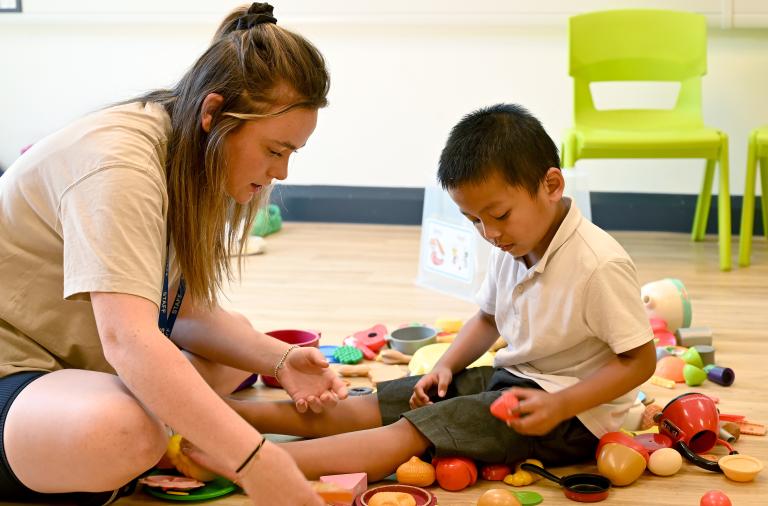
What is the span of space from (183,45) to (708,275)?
2.01m

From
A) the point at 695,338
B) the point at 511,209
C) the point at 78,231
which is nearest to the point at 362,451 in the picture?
the point at 511,209

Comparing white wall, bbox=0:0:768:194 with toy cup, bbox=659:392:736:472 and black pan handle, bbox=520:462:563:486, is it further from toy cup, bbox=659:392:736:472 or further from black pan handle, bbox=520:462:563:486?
black pan handle, bbox=520:462:563:486

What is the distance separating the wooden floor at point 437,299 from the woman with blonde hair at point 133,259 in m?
0.22

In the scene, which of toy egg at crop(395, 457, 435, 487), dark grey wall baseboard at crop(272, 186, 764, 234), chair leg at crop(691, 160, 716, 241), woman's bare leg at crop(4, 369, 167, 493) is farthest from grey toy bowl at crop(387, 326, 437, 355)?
chair leg at crop(691, 160, 716, 241)

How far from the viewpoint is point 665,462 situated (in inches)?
53.5

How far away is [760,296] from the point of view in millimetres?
2395

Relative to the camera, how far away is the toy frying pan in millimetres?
1292

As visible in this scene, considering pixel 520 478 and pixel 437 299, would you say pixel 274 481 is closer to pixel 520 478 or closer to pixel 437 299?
pixel 520 478

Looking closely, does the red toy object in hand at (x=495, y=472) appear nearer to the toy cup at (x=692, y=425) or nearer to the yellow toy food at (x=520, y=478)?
the yellow toy food at (x=520, y=478)

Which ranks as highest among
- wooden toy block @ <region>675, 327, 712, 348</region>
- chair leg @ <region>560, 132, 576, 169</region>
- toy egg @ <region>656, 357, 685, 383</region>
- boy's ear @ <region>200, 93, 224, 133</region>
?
boy's ear @ <region>200, 93, 224, 133</region>

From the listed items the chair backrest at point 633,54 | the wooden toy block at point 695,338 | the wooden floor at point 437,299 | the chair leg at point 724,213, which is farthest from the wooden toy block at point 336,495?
the chair backrest at point 633,54

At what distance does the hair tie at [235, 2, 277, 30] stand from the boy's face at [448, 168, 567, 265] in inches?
13.6

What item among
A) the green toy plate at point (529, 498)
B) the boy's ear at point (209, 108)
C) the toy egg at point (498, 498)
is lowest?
the green toy plate at point (529, 498)

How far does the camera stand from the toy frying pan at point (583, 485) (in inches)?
50.9
